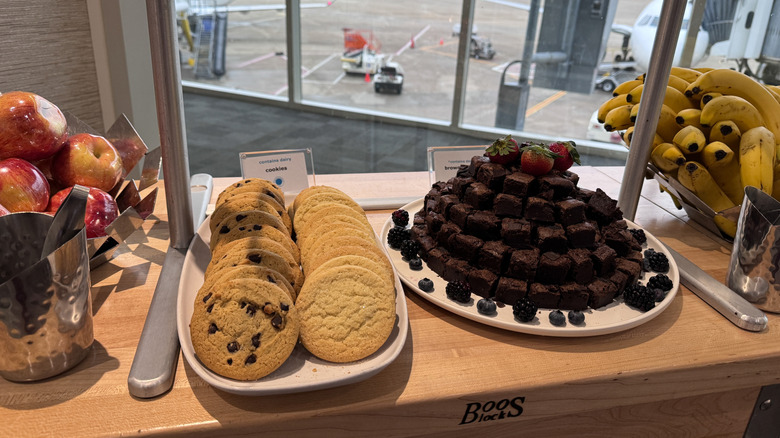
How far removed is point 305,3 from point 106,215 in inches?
124

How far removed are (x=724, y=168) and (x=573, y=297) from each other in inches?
22.9

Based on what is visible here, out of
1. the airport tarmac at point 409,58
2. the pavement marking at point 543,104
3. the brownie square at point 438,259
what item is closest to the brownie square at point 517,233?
the brownie square at point 438,259

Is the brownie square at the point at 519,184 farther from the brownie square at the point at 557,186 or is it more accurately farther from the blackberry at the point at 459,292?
the blackberry at the point at 459,292

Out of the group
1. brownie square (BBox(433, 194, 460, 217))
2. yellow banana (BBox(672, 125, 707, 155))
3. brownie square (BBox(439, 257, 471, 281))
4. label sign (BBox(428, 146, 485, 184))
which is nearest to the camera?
brownie square (BBox(439, 257, 471, 281))

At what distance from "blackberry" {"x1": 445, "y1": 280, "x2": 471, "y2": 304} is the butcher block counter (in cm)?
4

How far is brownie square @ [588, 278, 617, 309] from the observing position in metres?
0.88

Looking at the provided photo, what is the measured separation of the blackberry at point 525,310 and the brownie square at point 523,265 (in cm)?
6

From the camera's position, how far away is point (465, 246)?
3.11ft

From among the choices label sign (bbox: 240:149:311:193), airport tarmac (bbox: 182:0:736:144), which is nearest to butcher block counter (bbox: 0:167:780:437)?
label sign (bbox: 240:149:311:193)

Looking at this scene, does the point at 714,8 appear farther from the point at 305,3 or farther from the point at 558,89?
the point at 305,3

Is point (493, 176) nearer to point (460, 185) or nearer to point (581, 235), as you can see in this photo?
point (460, 185)

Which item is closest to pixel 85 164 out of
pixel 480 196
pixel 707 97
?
pixel 480 196

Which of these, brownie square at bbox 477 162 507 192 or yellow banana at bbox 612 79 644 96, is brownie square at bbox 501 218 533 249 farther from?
yellow banana at bbox 612 79 644 96

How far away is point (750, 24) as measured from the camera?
3256 millimetres
